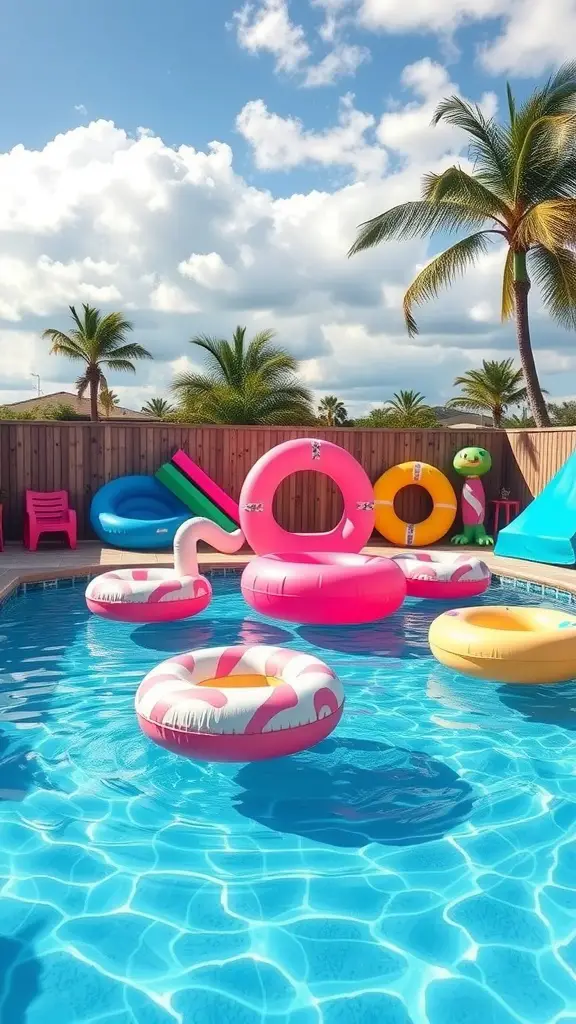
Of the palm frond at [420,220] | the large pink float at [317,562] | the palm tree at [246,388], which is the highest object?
the palm frond at [420,220]

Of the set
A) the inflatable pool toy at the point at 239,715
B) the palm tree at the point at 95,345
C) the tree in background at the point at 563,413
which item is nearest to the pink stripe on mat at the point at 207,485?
the inflatable pool toy at the point at 239,715

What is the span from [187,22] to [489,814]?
912cm

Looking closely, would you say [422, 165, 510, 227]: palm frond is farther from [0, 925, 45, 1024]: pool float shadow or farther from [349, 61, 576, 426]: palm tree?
[0, 925, 45, 1024]: pool float shadow

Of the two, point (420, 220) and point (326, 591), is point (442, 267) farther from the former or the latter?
point (326, 591)

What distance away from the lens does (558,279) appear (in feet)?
44.0

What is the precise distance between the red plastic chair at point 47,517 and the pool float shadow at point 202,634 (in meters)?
3.53

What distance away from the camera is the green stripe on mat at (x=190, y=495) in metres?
9.92

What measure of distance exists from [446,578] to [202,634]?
2.27 meters

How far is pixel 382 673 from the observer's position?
5.36 metres

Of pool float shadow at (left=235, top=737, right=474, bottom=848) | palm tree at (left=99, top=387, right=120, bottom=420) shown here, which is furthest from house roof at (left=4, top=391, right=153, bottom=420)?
pool float shadow at (left=235, top=737, right=474, bottom=848)

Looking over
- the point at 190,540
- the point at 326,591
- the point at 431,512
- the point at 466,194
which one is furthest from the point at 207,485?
the point at 466,194

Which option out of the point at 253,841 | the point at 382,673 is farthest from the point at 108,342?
the point at 253,841

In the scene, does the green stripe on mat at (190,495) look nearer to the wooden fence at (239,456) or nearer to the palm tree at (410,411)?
the wooden fence at (239,456)

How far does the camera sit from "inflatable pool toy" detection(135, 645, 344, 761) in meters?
3.27
